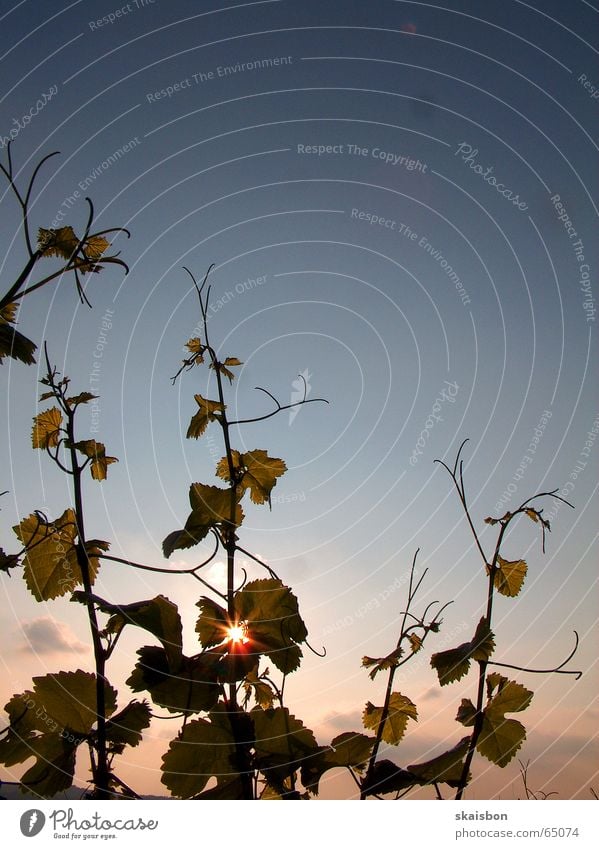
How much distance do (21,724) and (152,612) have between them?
496 millimetres

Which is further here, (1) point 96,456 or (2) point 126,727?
(1) point 96,456

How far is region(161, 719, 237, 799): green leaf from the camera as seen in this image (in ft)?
4.75

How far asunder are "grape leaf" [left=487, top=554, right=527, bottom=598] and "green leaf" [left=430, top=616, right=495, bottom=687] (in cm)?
24

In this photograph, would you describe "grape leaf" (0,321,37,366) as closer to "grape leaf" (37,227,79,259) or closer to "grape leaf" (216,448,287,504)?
"grape leaf" (37,227,79,259)

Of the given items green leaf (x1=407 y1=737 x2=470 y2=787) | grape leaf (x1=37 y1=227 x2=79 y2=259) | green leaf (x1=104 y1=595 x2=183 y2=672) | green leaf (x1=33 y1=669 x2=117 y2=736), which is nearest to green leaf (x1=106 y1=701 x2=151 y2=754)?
green leaf (x1=33 y1=669 x2=117 y2=736)

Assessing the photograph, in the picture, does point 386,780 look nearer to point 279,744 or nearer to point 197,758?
point 279,744

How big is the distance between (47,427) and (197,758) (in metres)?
0.90

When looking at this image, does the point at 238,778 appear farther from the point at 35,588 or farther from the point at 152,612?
the point at 35,588

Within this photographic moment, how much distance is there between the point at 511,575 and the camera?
1.91 meters

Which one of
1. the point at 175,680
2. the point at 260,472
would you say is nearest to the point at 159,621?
the point at 175,680

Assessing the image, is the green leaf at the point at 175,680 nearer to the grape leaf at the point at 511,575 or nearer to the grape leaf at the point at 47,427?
the grape leaf at the point at 47,427
